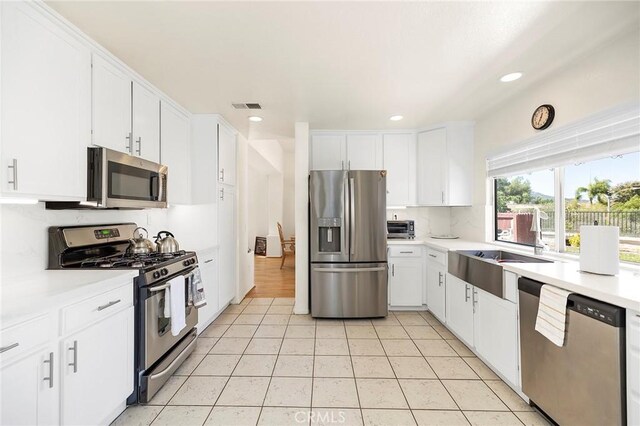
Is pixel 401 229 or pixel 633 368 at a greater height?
pixel 401 229

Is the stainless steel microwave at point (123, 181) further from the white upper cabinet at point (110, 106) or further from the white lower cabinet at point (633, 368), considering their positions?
the white lower cabinet at point (633, 368)

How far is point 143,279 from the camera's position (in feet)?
6.17

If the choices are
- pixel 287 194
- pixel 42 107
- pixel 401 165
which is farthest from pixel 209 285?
pixel 287 194

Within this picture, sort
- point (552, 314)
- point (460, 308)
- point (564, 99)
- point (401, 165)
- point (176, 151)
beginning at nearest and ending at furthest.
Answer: point (552, 314)
point (564, 99)
point (460, 308)
point (176, 151)
point (401, 165)

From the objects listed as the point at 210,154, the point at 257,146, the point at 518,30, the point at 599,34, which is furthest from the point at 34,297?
the point at 257,146

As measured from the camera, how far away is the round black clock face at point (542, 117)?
2.42 metres

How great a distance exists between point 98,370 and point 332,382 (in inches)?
59.0

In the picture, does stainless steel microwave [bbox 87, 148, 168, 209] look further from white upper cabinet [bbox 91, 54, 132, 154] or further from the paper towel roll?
the paper towel roll

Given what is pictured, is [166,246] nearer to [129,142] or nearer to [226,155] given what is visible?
[129,142]

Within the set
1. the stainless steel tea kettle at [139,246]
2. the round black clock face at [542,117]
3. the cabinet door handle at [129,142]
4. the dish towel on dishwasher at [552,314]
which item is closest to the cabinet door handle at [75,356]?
the stainless steel tea kettle at [139,246]

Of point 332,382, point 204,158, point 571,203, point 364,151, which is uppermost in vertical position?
point 364,151

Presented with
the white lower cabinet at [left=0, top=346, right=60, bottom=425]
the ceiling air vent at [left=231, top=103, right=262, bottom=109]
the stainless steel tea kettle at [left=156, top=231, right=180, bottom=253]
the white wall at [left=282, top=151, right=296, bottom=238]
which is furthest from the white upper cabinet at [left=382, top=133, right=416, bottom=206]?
the white wall at [left=282, top=151, right=296, bottom=238]

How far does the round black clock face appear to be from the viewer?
242 centimetres

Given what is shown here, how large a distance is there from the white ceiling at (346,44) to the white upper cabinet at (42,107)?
20 cm
